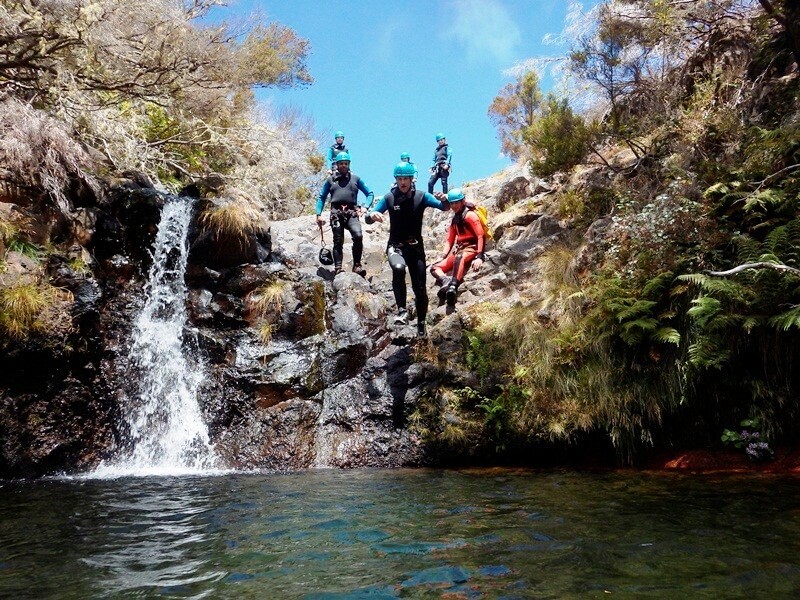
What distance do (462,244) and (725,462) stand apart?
4.62 meters

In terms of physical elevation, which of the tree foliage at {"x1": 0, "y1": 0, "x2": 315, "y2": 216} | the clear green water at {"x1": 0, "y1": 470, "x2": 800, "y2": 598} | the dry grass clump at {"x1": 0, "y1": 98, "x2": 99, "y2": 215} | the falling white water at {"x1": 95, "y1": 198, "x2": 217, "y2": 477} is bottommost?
the clear green water at {"x1": 0, "y1": 470, "x2": 800, "y2": 598}

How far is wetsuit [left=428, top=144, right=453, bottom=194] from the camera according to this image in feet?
49.8

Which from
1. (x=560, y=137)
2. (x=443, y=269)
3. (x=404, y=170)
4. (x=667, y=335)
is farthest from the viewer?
(x=560, y=137)

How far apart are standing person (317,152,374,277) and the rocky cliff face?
849mm

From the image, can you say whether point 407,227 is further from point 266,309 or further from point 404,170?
point 266,309

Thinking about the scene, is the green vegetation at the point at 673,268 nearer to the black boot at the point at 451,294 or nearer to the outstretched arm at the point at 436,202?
the black boot at the point at 451,294

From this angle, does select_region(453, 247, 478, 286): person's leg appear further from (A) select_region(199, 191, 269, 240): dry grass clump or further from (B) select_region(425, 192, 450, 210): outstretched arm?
(A) select_region(199, 191, 269, 240): dry grass clump

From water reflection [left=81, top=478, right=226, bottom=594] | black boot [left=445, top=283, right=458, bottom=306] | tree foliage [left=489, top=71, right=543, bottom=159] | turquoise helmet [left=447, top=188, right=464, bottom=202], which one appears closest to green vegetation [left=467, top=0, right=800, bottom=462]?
black boot [left=445, top=283, right=458, bottom=306]

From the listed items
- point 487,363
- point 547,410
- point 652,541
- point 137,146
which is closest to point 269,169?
point 137,146

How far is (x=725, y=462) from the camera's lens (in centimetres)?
640

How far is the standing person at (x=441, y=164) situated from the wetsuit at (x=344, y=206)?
453cm

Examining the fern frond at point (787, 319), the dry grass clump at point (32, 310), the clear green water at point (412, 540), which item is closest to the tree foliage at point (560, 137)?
the fern frond at point (787, 319)

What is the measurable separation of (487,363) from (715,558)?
4.73m

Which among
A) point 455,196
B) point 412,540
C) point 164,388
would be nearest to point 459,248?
point 455,196
